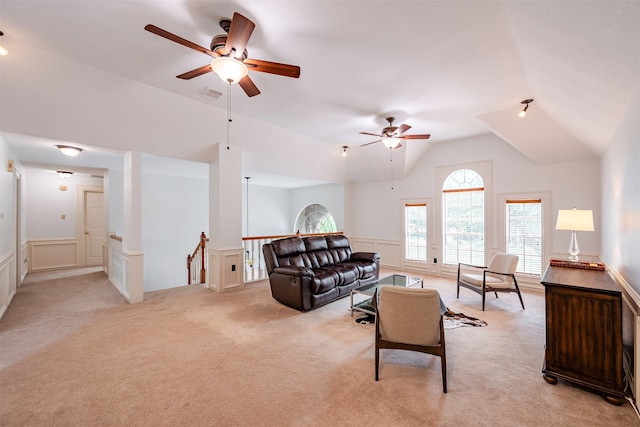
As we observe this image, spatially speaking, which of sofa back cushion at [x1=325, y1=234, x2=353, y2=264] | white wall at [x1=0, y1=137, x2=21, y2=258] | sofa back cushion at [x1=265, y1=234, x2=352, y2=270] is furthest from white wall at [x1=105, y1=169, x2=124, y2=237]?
sofa back cushion at [x1=325, y1=234, x2=353, y2=264]

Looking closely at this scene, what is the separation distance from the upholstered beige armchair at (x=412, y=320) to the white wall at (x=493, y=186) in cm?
417

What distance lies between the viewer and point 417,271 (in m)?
6.64

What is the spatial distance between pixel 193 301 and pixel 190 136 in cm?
262

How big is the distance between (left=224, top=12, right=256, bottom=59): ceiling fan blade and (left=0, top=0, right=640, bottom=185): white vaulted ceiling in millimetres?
288

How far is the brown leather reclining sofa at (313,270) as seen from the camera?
390 cm

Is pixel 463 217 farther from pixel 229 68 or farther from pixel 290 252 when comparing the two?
pixel 229 68

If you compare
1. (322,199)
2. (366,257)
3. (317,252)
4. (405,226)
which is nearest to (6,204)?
(317,252)

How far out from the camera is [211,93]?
3.85m

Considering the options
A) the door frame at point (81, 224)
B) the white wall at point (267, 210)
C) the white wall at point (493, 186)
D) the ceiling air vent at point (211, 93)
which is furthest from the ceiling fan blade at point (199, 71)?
the door frame at point (81, 224)

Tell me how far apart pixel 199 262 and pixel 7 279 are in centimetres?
279

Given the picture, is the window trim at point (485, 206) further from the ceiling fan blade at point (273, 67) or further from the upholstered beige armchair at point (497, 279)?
the ceiling fan blade at point (273, 67)

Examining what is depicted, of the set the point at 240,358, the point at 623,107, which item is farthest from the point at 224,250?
the point at 623,107

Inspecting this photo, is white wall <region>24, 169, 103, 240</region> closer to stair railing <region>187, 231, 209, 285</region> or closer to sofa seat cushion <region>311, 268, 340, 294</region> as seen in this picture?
stair railing <region>187, 231, 209, 285</region>

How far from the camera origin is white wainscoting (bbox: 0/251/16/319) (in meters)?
3.67
